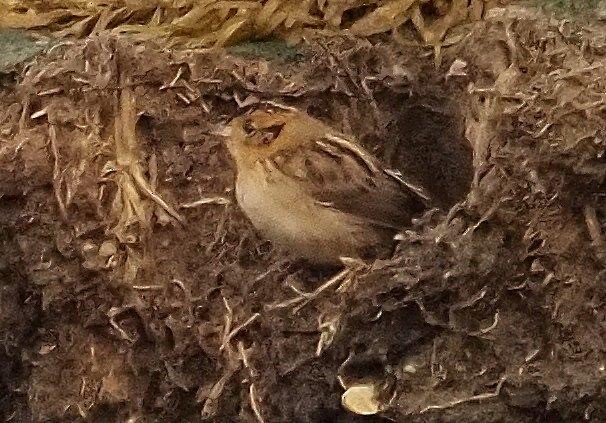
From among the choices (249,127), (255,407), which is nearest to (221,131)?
(249,127)

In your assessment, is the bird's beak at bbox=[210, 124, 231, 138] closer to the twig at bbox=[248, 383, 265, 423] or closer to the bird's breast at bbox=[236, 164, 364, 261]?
the bird's breast at bbox=[236, 164, 364, 261]

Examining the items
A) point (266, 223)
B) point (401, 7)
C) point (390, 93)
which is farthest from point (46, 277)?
point (401, 7)

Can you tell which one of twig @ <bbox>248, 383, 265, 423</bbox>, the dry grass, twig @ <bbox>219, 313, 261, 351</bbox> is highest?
the dry grass

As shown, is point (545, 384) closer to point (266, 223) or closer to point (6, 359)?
point (266, 223)

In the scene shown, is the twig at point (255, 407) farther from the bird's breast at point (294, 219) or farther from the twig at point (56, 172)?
the twig at point (56, 172)

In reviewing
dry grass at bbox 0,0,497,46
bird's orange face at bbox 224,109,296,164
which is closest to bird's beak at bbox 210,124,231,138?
bird's orange face at bbox 224,109,296,164

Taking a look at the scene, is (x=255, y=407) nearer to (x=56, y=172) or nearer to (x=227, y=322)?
(x=227, y=322)
